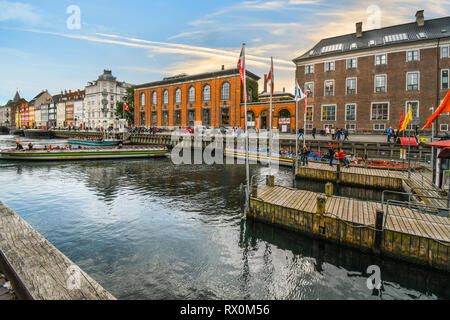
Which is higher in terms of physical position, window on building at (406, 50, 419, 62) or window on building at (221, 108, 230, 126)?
window on building at (406, 50, 419, 62)

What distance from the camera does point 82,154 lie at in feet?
131

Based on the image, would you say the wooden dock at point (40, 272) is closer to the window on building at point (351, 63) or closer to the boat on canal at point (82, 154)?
the boat on canal at point (82, 154)

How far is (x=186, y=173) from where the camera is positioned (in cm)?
2938

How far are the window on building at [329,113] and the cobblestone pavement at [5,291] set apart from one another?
48.4 m

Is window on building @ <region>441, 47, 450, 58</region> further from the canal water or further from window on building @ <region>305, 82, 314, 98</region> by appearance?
the canal water

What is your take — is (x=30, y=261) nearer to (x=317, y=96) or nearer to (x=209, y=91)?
(x=317, y=96)

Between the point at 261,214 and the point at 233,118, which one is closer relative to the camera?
the point at 261,214

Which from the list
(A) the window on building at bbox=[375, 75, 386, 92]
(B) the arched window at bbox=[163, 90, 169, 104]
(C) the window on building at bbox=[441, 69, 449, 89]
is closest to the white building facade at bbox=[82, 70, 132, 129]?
(B) the arched window at bbox=[163, 90, 169, 104]

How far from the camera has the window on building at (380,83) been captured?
42.2m

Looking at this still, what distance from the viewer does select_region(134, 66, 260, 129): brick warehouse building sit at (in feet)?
202

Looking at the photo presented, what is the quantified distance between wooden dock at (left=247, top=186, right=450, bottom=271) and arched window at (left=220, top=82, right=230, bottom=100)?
5012 centimetres

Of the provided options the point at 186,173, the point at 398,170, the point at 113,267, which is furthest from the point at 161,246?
the point at 398,170

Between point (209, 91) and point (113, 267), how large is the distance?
5967cm
